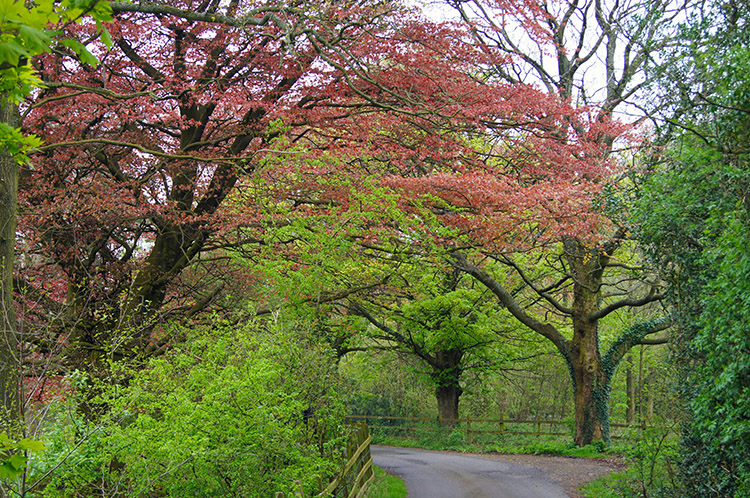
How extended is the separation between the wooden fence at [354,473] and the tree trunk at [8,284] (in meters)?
2.80

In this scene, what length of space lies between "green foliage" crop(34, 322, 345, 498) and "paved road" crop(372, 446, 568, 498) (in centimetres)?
525

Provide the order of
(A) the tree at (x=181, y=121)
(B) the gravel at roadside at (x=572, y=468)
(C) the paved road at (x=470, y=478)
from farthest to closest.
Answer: (B) the gravel at roadside at (x=572, y=468) → (C) the paved road at (x=470, y=478) → (A) the tree at (x=181, y=121)

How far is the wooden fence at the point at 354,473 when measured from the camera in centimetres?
676

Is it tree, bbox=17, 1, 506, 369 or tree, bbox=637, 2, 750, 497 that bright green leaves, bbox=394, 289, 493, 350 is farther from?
tree, bbox=637, 2, 750, 497

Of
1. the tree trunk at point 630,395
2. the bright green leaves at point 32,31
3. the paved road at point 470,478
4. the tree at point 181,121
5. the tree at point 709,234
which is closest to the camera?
the bright green leaves at point 32,31

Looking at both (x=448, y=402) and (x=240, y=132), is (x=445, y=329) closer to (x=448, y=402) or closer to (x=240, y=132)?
(x=448, y=402)

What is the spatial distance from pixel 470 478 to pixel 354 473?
16.0ft

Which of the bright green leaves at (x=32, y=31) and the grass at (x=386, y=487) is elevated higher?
the bright green leaves at (x=32, y=31)

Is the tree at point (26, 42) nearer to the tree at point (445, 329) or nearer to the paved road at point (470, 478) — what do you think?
the paved road at point (470, 478)

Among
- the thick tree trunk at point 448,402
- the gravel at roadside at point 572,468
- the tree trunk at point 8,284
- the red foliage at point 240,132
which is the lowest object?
the gravel at roadside at point 572,468

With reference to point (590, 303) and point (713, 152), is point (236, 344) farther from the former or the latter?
point (590, 303)

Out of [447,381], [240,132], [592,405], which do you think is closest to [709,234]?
[240,132]

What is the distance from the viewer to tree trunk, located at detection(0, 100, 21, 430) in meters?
5.18

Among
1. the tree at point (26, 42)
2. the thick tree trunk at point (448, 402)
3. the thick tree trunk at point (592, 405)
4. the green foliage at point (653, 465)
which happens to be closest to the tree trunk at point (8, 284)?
the tree at point (26, 42)
